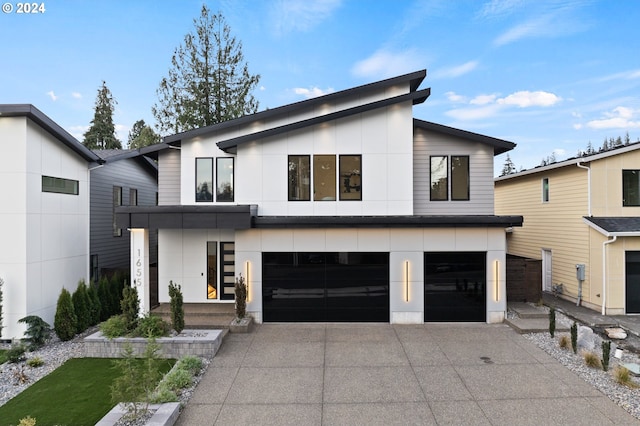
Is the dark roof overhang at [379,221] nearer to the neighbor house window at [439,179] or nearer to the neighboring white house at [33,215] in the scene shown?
the neighbor house window at [439,179]

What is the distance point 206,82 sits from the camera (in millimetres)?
24422

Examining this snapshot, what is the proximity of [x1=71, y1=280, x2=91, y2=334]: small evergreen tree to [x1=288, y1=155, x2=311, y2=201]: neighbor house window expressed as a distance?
7.28 m

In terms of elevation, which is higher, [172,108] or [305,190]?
[172,108]

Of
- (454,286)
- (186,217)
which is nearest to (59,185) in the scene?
(186,217)

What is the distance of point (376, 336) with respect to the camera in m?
→ 10.2

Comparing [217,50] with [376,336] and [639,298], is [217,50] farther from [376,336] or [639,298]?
[639,298]

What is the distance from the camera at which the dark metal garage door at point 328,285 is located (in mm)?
11422

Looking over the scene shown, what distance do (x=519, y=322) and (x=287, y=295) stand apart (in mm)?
7310

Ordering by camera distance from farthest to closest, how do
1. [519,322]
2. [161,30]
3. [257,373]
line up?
[161,30], [519,322], [257,373]

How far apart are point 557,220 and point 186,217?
15.1 metres

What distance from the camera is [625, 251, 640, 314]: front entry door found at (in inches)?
500

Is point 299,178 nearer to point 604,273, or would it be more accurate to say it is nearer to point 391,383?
point 391,383

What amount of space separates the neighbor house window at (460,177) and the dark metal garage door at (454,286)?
85.4 inches

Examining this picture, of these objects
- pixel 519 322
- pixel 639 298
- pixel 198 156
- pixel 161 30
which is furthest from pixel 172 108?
pixel 639 298
